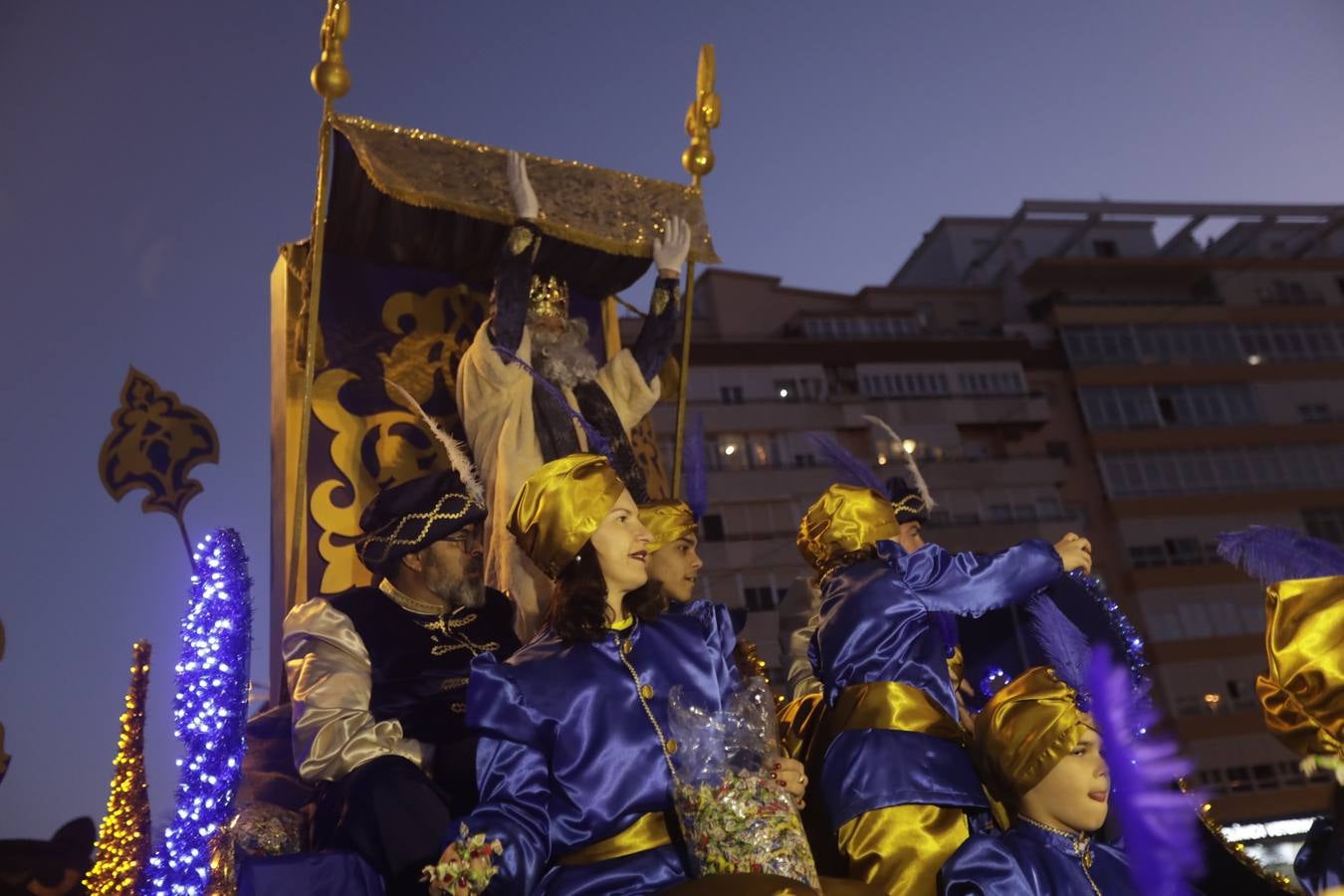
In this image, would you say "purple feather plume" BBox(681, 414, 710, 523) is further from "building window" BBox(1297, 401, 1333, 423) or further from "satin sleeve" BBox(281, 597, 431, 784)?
"building window" BBox(1297, 401, 1333, 423)

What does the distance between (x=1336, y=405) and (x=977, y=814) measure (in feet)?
139

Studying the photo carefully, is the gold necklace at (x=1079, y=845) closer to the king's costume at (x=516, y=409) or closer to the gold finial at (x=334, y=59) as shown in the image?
the king's costume at (x=516, y=409)

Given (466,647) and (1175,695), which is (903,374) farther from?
(466,647)

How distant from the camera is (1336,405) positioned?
40.0 m

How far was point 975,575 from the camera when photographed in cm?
419

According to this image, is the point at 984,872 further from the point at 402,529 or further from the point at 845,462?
the point at 845,462

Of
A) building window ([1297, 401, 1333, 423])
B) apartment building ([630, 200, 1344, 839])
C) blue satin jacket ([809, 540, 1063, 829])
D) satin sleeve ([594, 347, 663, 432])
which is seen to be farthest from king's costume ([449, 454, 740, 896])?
building window ([1297, 401, 1333, 423])

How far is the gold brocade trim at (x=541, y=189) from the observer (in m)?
6.18

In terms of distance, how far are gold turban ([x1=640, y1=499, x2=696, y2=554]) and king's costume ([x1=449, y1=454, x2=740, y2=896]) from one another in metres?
1.06

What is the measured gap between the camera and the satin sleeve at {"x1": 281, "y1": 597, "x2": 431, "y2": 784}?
370cm

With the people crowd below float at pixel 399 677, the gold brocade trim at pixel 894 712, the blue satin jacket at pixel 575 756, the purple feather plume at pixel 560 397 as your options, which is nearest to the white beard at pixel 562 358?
the purple feather plume at pixel 560 397

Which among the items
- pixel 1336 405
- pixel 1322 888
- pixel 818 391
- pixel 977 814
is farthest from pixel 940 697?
pixel 1336 405

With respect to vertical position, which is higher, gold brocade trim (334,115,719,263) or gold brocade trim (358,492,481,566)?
gold brocade trim (334,115,719,263)

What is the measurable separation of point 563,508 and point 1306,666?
2235 mm
